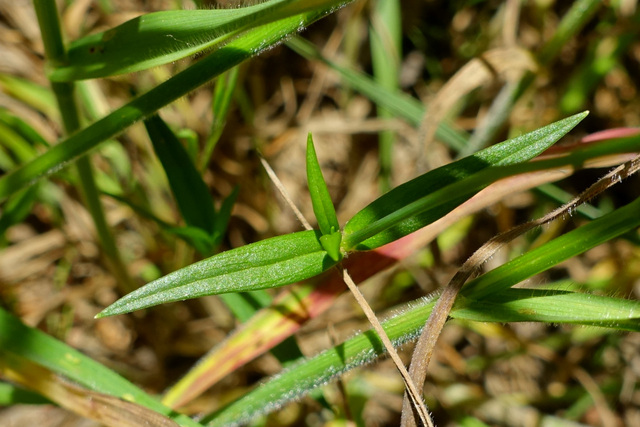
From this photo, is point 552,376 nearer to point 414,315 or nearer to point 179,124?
point 414,315

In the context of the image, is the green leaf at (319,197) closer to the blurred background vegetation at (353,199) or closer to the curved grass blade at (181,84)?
the curved grass blade at (181,84)

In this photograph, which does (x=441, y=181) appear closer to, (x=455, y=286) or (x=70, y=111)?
(x=455, y=286)

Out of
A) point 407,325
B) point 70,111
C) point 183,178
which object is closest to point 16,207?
point 70,111

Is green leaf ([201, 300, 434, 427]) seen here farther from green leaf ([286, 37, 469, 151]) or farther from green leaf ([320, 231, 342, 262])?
green leaf ([286, 37, 469, 151])

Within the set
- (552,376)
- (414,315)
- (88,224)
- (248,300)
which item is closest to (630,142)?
(414,315)

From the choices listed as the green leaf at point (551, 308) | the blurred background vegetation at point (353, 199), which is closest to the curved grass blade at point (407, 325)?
the green leaf at point (551, 308)

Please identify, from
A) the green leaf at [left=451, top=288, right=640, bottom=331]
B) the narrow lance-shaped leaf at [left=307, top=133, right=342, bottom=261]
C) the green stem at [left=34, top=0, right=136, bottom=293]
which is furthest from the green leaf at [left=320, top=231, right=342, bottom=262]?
the green stem at [left=34, top=0, right=136, bottom=293]
